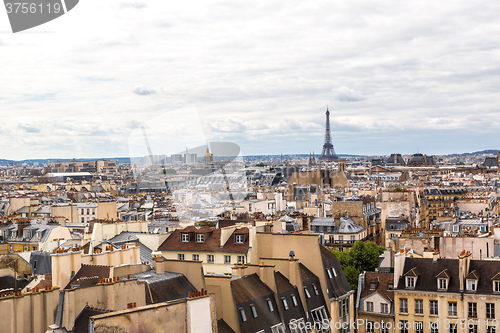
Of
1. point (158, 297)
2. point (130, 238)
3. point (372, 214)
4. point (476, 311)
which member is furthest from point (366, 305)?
point (372, 214)

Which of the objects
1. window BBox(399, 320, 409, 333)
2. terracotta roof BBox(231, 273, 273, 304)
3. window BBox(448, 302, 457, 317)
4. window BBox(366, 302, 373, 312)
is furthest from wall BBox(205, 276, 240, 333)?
window BBox(366, 302, 373, 312)

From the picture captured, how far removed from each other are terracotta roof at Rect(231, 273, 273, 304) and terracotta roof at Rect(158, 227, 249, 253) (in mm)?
5606

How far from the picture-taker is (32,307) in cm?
1326

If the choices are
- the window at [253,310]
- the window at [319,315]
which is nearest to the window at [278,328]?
the window at [253,310]

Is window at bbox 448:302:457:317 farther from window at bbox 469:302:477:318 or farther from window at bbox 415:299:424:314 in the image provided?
window at bbox 415:299:424:314

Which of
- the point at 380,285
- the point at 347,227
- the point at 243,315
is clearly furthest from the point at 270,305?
the point at 347,227

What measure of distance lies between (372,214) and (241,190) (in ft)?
38.4

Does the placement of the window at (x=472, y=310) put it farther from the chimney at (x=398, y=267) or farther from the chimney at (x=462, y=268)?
the chimney at (x=398, y=267)

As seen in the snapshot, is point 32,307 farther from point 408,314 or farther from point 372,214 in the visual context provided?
point 372,214

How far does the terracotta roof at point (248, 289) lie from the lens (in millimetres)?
17266

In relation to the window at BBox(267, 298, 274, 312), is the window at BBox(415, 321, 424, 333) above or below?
below

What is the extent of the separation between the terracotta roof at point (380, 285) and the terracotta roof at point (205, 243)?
17.1 feet

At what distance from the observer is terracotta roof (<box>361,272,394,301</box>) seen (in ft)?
80.2

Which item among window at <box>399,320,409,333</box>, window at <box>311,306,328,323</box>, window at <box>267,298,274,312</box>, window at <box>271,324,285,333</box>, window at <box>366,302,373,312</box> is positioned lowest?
window at <box>399,320,409,333</box>
